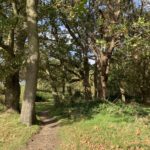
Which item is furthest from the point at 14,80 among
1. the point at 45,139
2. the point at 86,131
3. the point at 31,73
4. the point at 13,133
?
the point at 86,131

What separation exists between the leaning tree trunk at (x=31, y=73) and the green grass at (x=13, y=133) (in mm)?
690

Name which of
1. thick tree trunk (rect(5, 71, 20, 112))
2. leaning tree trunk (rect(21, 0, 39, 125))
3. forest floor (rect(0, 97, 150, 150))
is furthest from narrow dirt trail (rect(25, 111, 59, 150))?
thick tree trunk (rect(5, 71, 20, 112))

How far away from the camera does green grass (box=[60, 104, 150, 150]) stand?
584 inches

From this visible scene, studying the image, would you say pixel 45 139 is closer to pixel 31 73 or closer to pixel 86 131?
pixel 86 131

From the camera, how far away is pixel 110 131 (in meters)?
17.2

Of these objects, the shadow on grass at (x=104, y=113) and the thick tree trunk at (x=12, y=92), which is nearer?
the shadow on grass at (x=104, y=113)

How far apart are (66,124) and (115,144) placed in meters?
5.99

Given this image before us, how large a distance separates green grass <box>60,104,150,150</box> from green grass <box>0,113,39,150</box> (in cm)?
162

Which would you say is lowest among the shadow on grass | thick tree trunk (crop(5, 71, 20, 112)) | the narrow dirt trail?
the narrow dirt trail

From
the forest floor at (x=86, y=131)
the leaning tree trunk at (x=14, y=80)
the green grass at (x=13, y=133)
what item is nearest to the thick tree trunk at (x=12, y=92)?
the leaning tree trunk at (x=14, y=80)

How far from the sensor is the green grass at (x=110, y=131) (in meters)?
14.8

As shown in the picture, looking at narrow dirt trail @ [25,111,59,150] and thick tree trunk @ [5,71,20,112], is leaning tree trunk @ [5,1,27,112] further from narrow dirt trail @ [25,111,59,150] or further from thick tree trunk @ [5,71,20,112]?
narrow dirt trail @ [25,111,59,150]

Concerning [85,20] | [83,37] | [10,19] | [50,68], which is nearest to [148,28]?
[10,19]

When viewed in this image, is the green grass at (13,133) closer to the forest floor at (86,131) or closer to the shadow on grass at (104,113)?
the forest floor at (86,131)
